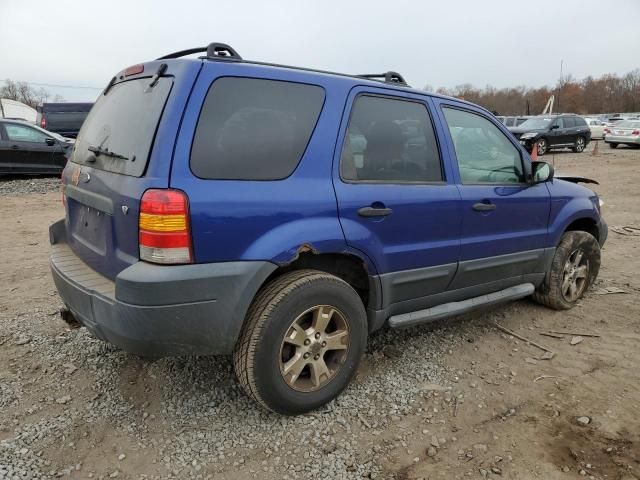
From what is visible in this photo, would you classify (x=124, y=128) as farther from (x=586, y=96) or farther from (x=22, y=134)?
(x=586, y=96)

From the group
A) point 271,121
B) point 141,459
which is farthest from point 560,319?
point 141,459

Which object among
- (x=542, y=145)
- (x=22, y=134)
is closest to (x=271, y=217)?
(x=22, y=134)

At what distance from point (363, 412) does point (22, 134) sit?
38.8ft

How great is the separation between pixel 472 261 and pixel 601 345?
4.17ft

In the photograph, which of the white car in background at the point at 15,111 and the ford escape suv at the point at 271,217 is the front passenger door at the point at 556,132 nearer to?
the ford escape suv at the point at 271,217

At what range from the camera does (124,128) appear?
8.69 feet

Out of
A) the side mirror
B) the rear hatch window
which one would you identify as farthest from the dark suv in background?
the rear hatch window

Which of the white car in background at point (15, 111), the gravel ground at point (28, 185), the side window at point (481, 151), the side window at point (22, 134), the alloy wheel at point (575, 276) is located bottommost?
the alloy wheel at point (575, 276)

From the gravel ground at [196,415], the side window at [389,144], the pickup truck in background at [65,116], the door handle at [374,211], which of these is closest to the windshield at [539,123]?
the pickup truck in background at [65,116]

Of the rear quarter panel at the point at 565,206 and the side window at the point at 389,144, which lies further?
the rear quarter panel at the point at 565,206

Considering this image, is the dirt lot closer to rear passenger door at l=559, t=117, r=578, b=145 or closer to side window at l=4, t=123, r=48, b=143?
side window at l=4, t=123, r=48, b=143

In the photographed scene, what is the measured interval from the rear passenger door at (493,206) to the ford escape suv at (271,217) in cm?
2

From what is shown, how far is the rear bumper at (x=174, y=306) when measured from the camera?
226 centimetres

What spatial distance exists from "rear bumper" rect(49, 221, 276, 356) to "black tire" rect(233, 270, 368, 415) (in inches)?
4.1
